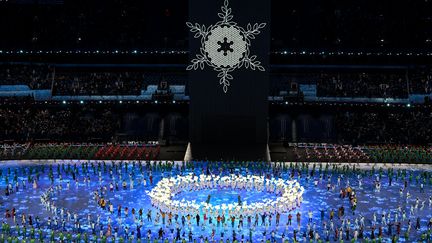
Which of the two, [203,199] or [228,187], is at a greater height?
[228,187]

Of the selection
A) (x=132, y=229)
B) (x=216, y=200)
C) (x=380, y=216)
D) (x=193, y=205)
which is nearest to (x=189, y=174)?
(x=216, y=200)

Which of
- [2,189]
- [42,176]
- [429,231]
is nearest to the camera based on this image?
[429,231]

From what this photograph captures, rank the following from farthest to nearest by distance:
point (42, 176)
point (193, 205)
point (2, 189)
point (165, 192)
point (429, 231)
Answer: point (42, 176)
point (2, 189)
point (165, 192)
point (193, 205)
point (429, 231)

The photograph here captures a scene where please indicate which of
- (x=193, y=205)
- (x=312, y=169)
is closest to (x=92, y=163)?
(x=193, y=205)

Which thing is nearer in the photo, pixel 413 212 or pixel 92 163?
pixel 413 212

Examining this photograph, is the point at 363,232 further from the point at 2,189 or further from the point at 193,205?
the point at 2,189

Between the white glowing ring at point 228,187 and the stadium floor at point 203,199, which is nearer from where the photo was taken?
the stadium floor at point 203,199

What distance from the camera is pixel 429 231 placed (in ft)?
114

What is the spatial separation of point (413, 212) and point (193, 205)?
14.0 m

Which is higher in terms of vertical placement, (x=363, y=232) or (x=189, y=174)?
(x=189, y=174)

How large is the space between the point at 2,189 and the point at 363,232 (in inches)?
1017

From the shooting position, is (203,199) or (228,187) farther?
(228,187)

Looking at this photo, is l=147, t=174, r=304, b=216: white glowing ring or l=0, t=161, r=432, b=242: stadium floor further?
l=147, t=174, r=304, b=216: white glowing ring

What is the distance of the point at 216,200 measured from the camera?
138ft
